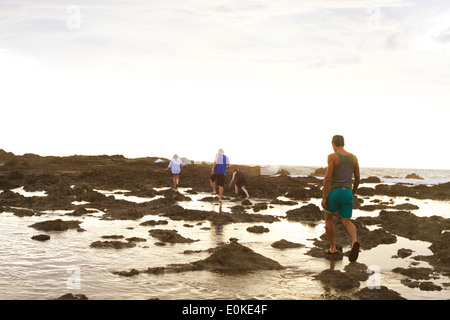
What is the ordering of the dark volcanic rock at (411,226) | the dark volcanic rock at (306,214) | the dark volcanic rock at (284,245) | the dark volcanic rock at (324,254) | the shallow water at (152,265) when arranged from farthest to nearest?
the dark volcanic rock at (306,214) → the dark volcanic rock at (411,226) → the dark volcanic rock at (284,245) → the dark volcanic rock at (324,254) → the shallow water at (152,265)

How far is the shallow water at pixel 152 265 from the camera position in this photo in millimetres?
6410

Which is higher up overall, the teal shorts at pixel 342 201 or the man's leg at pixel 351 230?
the teal shorts at pixel 342 201

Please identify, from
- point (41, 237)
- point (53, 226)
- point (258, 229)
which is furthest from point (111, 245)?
point (258, 229)

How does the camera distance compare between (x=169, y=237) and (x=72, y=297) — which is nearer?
(x=72, y=297)

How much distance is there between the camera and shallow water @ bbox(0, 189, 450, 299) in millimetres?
6410

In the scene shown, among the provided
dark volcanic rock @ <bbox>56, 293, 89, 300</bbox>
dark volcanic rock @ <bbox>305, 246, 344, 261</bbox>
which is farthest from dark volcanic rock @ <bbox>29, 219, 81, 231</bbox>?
dark volcanic rock @ <bbox>305, 246, 344, 261</bbox>

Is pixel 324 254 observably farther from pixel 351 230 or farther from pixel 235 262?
pixel 235 262

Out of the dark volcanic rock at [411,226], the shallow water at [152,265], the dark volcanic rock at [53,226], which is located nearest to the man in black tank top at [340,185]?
the shallow water at [152,265]

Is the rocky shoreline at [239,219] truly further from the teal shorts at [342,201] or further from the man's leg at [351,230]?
the teal shorts at [342,201]

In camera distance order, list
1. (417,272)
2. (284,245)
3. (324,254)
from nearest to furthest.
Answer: (417,272), (324,254), (284,245)

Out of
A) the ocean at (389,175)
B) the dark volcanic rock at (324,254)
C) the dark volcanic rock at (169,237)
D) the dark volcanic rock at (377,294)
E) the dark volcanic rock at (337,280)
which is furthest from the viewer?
→ the ocean at (389,175)

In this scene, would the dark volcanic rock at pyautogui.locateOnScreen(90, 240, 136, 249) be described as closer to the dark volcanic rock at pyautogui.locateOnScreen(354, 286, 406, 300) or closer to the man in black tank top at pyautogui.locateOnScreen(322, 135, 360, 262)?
the man in black tank top at pyautogui.locateOnScreen(322, 135, 360, 262)

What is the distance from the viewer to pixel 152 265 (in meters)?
8.10

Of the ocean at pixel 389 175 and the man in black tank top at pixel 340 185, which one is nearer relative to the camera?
the man in black tank top at pixel 340 185
